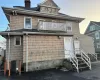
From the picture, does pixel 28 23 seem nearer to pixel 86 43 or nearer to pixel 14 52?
pixel 14 52

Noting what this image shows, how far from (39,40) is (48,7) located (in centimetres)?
582

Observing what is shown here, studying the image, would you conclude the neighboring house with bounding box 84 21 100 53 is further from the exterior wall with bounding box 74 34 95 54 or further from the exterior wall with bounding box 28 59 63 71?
the exterior wall with bounding box 28 59 63 71

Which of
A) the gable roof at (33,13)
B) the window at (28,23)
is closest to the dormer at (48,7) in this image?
the gable roof at (33,13)

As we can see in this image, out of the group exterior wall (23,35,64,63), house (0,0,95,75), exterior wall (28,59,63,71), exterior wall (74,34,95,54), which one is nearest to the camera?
exterior wall (28,59,63,71)

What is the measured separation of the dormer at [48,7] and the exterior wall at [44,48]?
4.48m

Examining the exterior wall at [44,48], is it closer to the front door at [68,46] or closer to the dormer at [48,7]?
the front door at [68,46]

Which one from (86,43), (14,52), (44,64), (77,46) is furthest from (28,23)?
(86,43)

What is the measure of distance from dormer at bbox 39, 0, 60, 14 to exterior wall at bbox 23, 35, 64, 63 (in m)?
4.48

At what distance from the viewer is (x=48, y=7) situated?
1681 cm

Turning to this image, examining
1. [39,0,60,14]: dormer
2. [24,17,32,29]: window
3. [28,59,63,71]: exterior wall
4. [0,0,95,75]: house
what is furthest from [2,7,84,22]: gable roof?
[28,59,63,71]: exterior wall

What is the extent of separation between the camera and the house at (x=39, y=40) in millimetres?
12625

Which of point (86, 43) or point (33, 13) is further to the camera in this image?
point (86, 43)

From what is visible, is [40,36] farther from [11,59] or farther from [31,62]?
[11,59]

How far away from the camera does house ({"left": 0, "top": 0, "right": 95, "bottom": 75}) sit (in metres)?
12.6
